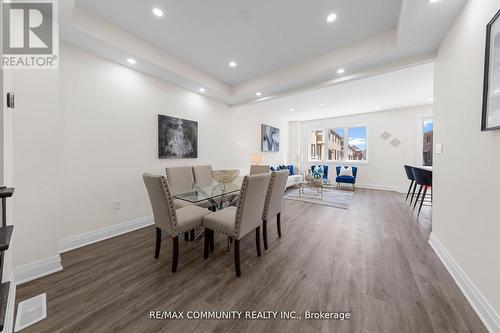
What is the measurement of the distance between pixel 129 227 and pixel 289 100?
4.70 m

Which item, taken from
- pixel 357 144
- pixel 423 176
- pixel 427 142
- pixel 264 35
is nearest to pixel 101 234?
pixel 264 35

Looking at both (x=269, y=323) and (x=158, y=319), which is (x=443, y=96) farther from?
(x=158, y=319)

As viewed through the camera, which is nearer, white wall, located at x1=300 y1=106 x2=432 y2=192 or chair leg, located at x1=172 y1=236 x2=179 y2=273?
chair leg, located at x1=172 y1=236 x2=179 y2=273

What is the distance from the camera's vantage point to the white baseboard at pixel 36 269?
1.62 meters

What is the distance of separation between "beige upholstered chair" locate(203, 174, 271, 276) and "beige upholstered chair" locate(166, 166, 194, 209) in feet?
3.15

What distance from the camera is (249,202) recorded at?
182 centimetres

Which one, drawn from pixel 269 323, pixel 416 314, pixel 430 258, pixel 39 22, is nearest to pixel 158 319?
pixel 269 323

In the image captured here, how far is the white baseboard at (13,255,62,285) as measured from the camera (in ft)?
5.33

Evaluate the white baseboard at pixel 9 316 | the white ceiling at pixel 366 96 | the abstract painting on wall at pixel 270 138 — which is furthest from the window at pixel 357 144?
the white baseboard at pixel 9 316

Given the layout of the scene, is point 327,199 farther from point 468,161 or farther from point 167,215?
point 167,215

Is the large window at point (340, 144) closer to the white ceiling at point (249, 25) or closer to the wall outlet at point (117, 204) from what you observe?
the white ceiling at point (249, 25)

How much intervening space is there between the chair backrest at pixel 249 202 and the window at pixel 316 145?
6.32 m

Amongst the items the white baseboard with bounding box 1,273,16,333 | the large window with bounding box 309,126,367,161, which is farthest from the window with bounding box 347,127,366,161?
the white baseboard with bounding box 1,273,16,333

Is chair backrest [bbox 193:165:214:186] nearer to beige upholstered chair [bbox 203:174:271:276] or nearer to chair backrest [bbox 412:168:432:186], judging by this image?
beige upholstered chair [bbox 203:174:271:276]
